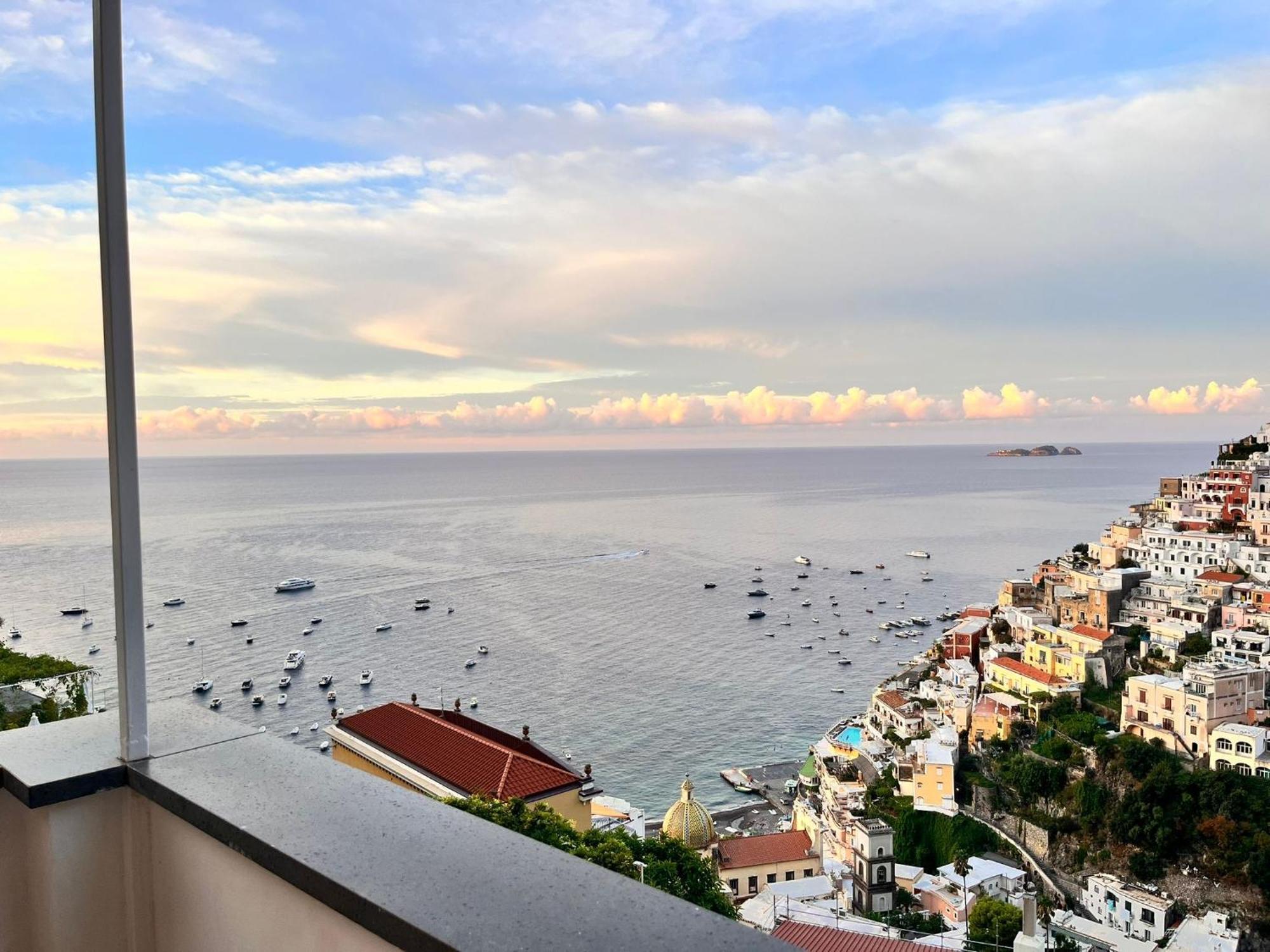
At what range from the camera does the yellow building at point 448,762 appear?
3953 millimetres

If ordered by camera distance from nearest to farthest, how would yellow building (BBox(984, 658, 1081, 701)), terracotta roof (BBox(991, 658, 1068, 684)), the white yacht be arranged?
1. yellow building (BBox(984, 658, 1081, 701))
2. terracotta roof (BBox(991, 658, 1068, 684))
3. the white yacht

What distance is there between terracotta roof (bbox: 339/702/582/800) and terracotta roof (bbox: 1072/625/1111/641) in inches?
550

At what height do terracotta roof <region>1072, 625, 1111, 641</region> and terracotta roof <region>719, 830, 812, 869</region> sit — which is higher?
terracotta roof <region>1072, 625, 1111, 641</region>

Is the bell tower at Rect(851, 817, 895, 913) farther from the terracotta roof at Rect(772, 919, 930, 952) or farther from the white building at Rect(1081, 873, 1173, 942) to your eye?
the terracotta roof at Rect(772, 919, 930, 952)

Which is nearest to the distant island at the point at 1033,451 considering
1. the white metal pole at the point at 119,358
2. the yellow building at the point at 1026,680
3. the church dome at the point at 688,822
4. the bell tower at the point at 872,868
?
the yellow building at the point at 1026,680

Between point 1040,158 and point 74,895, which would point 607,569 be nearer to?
point 1040,158

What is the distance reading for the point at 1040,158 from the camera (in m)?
3.71

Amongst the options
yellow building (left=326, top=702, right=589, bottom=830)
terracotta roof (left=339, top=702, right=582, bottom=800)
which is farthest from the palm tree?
terracotta roof (left=339, top=702, right=582, bottom=800)

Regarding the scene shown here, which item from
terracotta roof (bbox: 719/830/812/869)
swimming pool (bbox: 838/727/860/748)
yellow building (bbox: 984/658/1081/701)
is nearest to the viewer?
terracotta roof (bbox: 719/830/812/869)

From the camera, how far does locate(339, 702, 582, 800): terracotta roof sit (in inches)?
156

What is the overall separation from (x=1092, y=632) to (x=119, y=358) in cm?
1793

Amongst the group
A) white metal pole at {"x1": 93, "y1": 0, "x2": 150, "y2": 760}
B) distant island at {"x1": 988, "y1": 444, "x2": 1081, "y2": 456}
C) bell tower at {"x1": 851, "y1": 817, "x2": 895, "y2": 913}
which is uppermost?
white metal pole at {"x1": 93, "y1": 0, "x2": 150, "y2": 760}

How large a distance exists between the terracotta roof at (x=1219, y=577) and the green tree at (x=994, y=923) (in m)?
10.9

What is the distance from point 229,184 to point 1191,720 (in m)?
Answer: 14.6
